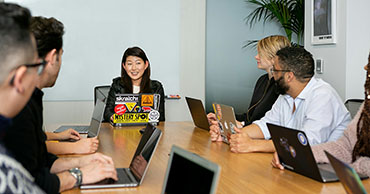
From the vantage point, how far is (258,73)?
19.8 ft

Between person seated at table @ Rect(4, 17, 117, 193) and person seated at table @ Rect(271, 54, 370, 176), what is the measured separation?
0.91 meters

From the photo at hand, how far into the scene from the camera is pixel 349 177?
1.38m

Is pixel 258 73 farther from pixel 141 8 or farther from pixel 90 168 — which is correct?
pixel 90 168

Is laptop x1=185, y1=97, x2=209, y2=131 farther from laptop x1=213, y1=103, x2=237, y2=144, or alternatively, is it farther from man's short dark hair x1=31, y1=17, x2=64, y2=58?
man's short dark hair x1=31, y1=17, x2=64, y2=58

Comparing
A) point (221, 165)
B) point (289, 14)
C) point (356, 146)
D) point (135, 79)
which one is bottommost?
point (221, 165)

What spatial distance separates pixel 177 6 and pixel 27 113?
4.26 metres

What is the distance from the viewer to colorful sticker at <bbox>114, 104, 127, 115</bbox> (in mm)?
3788

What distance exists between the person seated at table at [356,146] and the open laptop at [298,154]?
7 centimetres

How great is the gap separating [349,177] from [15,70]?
38.1 inches

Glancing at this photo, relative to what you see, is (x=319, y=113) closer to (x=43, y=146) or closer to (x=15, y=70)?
(x=43, y=146)

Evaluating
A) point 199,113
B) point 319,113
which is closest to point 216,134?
point 199,113

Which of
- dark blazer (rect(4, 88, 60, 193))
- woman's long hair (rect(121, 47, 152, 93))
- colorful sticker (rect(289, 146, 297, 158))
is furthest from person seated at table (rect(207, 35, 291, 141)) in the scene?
dark blazer (rect(4, 88, 60, 193))

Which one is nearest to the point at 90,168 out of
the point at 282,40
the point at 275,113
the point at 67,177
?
the point at 67,177

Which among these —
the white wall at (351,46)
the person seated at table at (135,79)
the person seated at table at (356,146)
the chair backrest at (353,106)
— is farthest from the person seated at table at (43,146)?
the white wall at (351,46)
